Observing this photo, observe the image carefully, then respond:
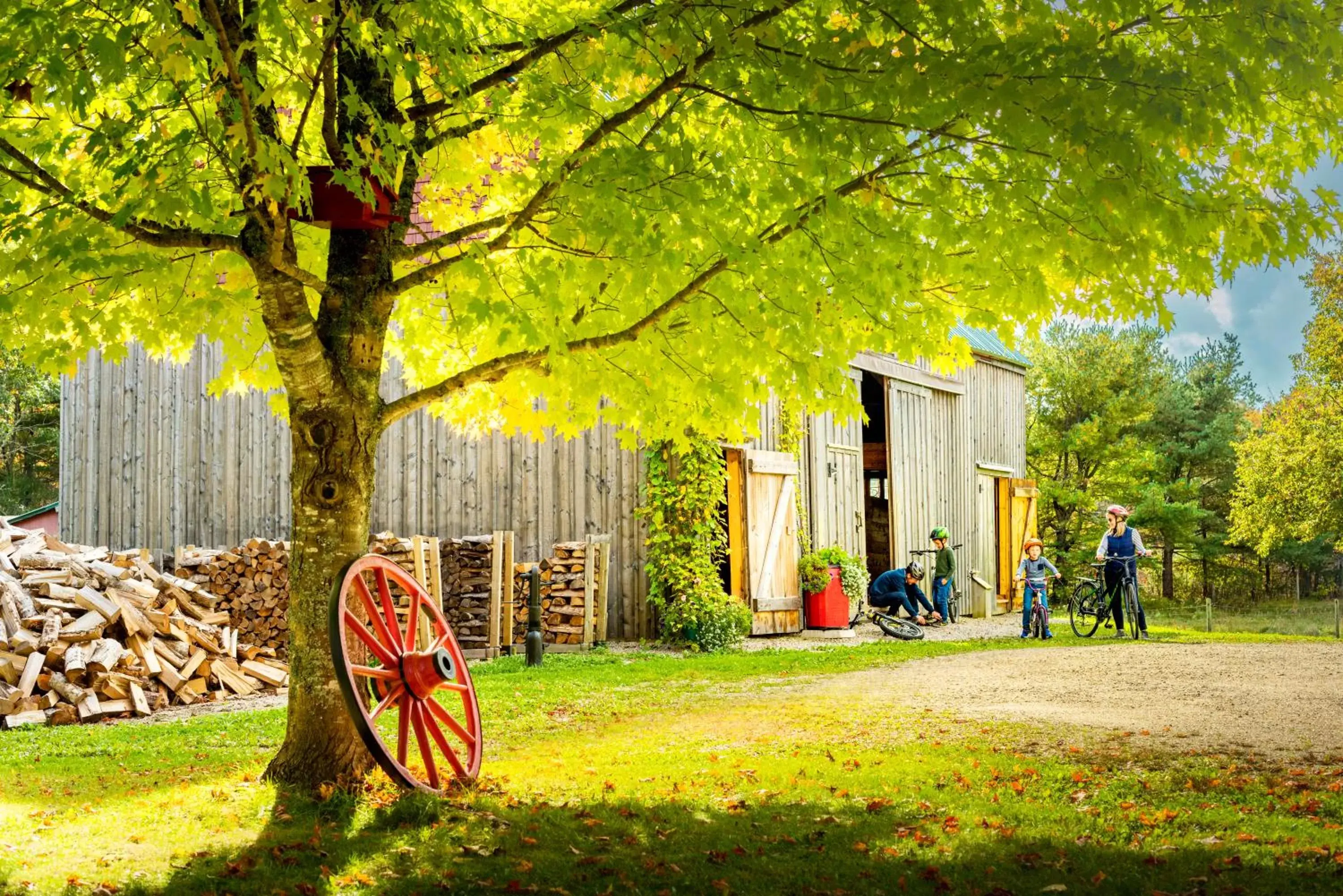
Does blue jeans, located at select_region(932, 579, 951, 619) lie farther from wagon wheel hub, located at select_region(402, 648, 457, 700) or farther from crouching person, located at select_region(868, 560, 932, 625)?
wagon wheel hub, located at select_region(402, 648, 457, 700)

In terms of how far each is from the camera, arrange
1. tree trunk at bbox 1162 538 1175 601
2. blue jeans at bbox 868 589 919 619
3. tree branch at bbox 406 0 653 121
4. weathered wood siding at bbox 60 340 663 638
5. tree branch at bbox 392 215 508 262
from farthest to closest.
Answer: tree trunk at bbox 1162 538 1175 601 → blue jeans at bbox 868 589 919 619 → weathered wood siding at bbox 60 340 663 638 → tree branch at bbox 392 215 508 262 → tree branch at bbox 406 0 653 121

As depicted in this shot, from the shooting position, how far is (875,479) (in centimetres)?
2247

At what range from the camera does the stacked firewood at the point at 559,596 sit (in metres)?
13.2

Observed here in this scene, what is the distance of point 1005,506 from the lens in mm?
22922

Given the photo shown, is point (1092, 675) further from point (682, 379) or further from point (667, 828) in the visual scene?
point (667, 828)

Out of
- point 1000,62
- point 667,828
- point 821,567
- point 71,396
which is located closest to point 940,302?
point 1000,62

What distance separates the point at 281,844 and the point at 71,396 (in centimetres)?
1286

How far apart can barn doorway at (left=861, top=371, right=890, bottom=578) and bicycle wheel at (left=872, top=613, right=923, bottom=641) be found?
18.2 feet

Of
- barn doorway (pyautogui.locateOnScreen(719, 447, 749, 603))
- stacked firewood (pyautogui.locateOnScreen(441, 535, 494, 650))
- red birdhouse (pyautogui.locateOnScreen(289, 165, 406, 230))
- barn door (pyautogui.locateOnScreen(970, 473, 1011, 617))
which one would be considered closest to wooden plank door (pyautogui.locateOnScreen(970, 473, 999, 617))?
barn door (pyautogui.locateOnScreen(970, 473, 1011, 617))

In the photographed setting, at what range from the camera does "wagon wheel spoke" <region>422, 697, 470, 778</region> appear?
5.66 m

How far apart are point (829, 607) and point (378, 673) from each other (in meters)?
10.9

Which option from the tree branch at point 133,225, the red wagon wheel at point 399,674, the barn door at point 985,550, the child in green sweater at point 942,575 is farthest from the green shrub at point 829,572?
the tree branch at point 133,225

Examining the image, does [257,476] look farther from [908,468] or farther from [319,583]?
[908,468]

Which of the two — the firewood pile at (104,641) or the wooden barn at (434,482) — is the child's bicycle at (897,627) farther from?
the firewood pile at (104,641)
